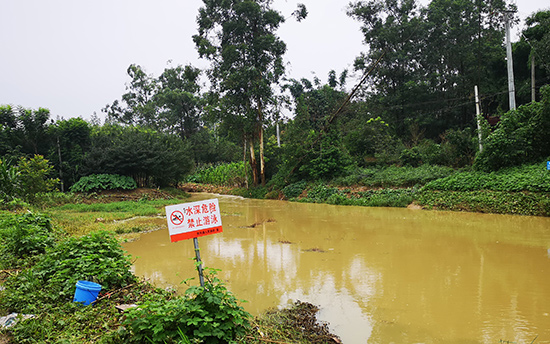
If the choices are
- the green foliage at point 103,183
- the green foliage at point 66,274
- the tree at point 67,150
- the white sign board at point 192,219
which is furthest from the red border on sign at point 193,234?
the tree at point 67,150

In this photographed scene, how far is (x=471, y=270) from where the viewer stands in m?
5.57

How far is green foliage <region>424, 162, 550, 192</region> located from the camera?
10758 mm

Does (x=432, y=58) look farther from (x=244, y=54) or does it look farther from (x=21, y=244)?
(x=21, y=244)

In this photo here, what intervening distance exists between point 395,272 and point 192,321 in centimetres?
397

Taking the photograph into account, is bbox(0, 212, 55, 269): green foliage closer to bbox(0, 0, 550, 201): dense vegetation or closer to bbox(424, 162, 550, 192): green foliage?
bbox(0, 0, 550, 201): dense vegetation

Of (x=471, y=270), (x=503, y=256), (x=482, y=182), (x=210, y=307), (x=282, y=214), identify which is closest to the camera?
(x=210, y=307)

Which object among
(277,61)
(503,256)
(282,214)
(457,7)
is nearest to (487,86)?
(457,7)

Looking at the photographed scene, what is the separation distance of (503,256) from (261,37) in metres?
18.3

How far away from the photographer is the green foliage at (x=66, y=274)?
3.57 metres

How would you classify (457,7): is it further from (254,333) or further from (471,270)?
(254,333)

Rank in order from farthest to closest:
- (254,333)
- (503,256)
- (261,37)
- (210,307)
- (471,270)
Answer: (261,37), (503,256), (471,270), (254,333), (210,307)

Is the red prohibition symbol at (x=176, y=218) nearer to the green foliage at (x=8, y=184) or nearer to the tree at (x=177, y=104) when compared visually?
the green foliage at (x=8, y=184)

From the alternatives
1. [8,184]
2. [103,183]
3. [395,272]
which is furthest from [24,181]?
[395,272]

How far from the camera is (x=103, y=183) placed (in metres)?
17.7
